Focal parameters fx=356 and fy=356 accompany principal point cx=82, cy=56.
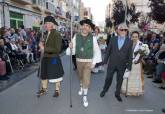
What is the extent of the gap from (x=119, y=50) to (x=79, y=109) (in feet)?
6.21

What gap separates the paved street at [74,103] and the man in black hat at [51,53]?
0.59 meters

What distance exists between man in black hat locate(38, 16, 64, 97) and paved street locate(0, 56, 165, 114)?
594 millimetres

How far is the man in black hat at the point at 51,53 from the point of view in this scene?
8.84 meters

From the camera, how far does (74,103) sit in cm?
854

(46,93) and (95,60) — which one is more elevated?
(95,60)

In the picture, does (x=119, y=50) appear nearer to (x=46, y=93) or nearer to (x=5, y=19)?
(x=46, y=93)

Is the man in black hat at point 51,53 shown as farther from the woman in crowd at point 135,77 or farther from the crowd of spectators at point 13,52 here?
the crowd of spectators at point 13,52

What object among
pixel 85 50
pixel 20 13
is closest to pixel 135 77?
pixel 85 50

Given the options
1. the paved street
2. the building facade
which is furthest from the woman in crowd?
the building facade

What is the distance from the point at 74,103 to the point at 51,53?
1405mm

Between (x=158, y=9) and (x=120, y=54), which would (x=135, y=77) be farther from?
(x=158, y=9)

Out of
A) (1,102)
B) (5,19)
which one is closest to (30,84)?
(1,102)

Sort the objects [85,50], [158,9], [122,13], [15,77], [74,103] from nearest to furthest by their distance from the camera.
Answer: [85,50]
[74,103]
[15,77]
[158,9]
[122,13]

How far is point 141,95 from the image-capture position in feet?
31.8
